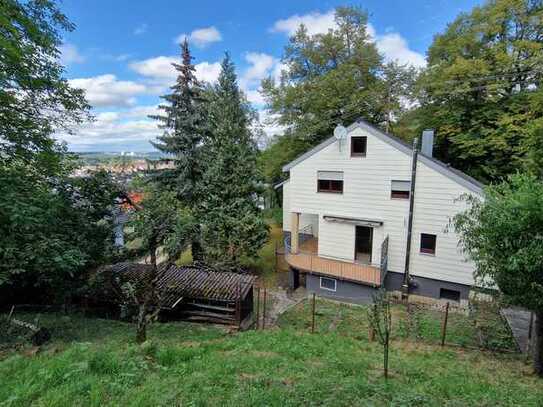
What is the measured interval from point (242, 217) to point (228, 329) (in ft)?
22.8

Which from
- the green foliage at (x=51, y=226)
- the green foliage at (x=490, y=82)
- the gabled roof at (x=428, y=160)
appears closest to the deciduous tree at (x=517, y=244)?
the gabled roof at (x=428, y=160)

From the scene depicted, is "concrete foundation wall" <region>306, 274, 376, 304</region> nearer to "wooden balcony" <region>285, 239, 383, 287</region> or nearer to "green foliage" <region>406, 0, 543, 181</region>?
"wooden balcony" <region>285, 239, 383, 287</region>

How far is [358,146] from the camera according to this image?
1360cm

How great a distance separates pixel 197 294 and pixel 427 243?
10.1 metres

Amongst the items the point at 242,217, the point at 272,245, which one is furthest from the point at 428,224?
the point at 272,245

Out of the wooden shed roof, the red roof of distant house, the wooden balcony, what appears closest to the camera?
the wooden shed roof

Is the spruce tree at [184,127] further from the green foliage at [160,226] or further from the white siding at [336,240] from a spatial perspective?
the white siding at [336,240]

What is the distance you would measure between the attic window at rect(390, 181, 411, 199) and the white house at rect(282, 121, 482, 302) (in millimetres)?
41

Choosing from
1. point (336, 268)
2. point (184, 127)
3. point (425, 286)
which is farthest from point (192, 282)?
point (425, 286)

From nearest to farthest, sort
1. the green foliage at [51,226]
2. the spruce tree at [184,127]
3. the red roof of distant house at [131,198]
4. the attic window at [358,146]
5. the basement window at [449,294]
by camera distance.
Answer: the green foliage at [51,226] → the red roof of distant house at [131,198] → the basement window at [449,294] → the attic window at [358,146] → the spruce tree at [184,127]

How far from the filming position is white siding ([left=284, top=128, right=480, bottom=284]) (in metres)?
12.2

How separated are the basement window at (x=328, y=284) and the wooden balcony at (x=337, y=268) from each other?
0.50 metres

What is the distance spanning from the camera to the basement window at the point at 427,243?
41.4 ft

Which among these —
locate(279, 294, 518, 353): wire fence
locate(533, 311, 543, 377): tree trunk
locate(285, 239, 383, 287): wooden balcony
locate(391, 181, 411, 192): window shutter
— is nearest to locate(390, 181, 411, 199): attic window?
locate(391, 181, 411, 192): window shutter
